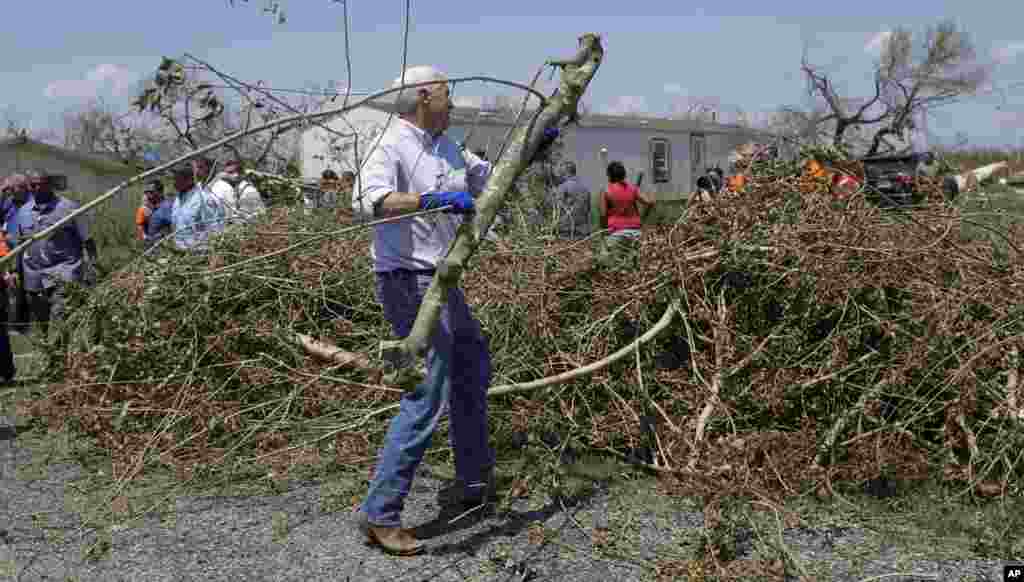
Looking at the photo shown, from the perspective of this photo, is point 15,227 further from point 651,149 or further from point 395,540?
point 651,149

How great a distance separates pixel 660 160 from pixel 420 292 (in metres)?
35.5

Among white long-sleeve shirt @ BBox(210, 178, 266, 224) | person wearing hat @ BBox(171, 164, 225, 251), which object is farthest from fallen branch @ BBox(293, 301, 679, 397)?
white long-sleeve shirt @ BBox(210, 178, 266, 224)

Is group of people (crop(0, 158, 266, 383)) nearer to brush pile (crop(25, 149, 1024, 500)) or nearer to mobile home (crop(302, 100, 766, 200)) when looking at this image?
brush pile (crop(25, 149, 1024, 500))

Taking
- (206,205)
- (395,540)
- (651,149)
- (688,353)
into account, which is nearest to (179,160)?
(395,540)

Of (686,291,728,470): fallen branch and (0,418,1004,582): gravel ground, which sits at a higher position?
(686,291,728,470): fallen branch

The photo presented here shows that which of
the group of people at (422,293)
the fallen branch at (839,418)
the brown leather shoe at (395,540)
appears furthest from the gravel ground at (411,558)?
the fallen branch at (839,418)

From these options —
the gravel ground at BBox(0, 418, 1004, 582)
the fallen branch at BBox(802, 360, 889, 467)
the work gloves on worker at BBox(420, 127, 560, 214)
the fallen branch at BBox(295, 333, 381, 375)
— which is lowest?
the gravel ground at BBox(0, 418, 1004, 582)

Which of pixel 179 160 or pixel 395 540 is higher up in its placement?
pixel 179 160

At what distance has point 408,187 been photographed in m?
4.19

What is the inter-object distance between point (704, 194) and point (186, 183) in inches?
169

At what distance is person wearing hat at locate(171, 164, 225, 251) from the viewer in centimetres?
684

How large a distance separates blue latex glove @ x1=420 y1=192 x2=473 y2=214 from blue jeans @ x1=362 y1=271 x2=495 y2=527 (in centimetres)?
35

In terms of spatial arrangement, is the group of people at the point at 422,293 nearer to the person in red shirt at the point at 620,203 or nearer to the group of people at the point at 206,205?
the group of people at the point at 206,205

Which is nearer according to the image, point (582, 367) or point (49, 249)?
point (582, 367)
